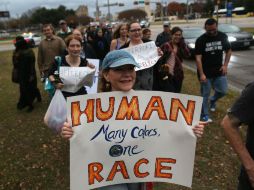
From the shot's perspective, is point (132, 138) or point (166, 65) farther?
point (166, 65)

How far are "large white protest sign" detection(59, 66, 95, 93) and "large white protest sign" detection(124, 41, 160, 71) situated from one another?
0.70m

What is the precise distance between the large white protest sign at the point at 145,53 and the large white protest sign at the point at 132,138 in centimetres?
266

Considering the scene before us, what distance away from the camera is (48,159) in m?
5.16

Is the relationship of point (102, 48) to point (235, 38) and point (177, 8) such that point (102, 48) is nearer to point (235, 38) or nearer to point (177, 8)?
point (235, 38)

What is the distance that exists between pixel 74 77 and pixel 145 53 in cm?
112

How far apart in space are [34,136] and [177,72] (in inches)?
110

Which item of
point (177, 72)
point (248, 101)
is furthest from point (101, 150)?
point (177, 72)

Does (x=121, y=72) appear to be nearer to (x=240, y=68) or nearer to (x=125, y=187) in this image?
(x=125, y=187)

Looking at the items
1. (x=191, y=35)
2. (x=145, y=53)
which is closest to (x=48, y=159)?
(x=145, y=53)

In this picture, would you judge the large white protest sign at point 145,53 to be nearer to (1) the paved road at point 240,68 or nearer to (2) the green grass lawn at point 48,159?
(2) the green grass lawn at point 48,159

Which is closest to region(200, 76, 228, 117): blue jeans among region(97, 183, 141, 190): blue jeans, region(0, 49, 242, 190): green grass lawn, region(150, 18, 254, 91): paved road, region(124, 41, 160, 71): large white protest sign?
region(0, 49, 242, 190): green grass lawn

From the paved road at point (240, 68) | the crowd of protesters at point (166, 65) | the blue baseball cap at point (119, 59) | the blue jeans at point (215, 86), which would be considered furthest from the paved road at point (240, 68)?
the blue baseball cap at point (119, 59)

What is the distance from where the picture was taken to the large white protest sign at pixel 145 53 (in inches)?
198

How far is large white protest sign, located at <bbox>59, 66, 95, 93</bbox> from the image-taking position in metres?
4.63
